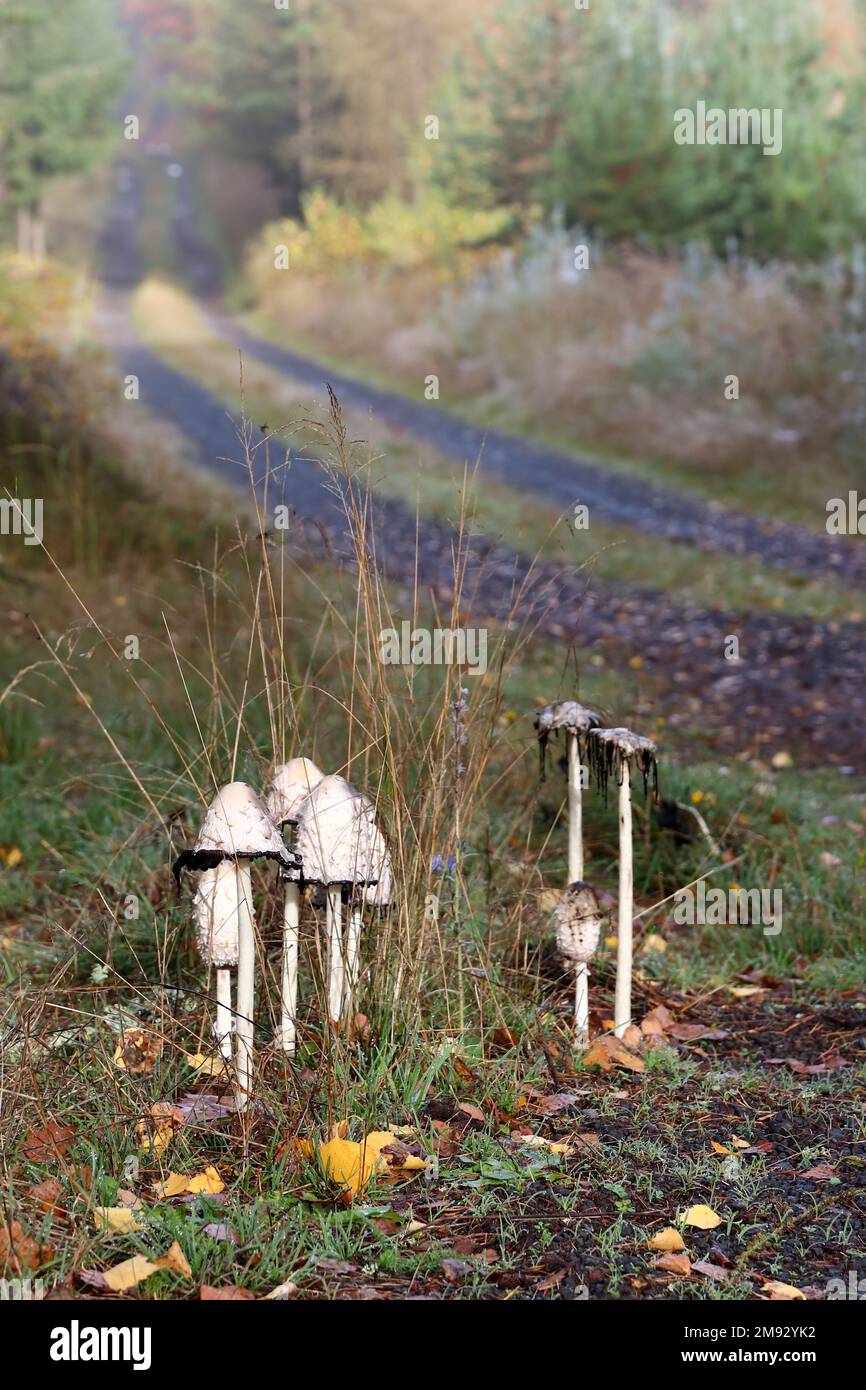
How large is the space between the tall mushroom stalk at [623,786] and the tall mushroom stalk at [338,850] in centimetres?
60

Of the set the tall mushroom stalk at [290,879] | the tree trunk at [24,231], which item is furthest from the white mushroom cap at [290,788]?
the tree trunk at [24,231]

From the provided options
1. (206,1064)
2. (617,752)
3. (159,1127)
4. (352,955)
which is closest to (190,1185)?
(159,1127)

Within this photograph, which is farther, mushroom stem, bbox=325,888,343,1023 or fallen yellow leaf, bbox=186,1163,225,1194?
mushroom stem, bbox=325,888,343,1023

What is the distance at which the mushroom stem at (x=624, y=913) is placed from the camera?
352 centimetres

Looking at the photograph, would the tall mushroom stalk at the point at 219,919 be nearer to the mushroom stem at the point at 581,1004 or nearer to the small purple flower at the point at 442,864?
the small purple flower at the point at 442,864

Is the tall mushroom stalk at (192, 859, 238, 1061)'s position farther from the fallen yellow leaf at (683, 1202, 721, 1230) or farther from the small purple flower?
the fallen yellow leaf at (683, 1202, 721, 1230)

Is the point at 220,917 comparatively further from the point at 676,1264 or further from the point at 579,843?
the point at 676,1264

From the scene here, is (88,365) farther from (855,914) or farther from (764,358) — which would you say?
(855,914)

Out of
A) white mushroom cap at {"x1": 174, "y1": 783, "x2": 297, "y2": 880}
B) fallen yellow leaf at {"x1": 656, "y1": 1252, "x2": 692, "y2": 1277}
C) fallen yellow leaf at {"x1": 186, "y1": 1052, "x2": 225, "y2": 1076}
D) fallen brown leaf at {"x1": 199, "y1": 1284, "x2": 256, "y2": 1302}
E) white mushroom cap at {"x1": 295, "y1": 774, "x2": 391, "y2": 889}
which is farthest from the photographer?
fallen yellow leaf at {"x1": 186, "y1": 1052, "x2": 225, "y2": 1076}

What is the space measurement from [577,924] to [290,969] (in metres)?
0.73

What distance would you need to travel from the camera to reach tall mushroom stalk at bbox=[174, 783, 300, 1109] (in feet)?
10.0

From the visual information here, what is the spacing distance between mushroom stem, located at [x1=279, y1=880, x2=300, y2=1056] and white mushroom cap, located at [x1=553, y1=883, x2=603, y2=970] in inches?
27.2

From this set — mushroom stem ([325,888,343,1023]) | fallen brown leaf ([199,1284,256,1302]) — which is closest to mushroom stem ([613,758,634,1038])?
mushroom stem ([325,888,343,1023])

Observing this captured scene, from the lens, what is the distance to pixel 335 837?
318 cm
